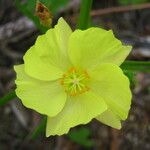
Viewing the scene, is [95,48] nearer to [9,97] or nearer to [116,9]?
[9,97]

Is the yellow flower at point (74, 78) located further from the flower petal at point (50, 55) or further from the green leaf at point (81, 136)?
the green leaf at point (81, 136)

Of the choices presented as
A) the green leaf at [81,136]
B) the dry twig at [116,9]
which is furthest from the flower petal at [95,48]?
the dry twig at [116,9]

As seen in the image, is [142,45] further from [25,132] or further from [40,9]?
[40,9]

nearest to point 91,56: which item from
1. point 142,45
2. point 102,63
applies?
point 102,63

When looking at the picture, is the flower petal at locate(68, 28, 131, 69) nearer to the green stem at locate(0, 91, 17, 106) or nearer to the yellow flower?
the yellow flower

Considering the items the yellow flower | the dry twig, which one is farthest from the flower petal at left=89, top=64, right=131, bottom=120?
the dry twig

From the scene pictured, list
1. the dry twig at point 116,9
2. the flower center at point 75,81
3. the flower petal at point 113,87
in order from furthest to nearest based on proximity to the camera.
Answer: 1. the dry twig at point 116,9
2. the flower center at point 75,81
3. the flower petal at point 113,87
